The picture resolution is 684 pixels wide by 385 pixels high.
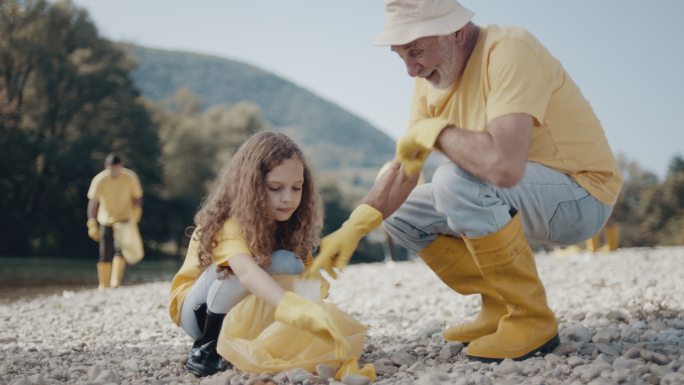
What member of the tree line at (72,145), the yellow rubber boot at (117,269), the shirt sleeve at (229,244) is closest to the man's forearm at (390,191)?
the shirt sleeve at (229,244)

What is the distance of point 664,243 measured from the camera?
26.3m

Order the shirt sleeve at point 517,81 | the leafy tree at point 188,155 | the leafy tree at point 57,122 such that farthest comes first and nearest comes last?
the leafy tree at point 188,155
the leafy tree at point 57,122
the shirt sleeve at point 517,81

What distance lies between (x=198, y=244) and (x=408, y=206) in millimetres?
906

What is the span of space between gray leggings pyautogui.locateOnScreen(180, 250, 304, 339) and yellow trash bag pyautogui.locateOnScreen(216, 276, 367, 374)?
4 cm

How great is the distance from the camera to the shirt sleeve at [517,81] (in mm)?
2445

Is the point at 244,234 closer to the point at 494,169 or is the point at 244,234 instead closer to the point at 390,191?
the point at 390,191

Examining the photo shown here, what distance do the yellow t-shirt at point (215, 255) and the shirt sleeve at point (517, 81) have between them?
1.05m

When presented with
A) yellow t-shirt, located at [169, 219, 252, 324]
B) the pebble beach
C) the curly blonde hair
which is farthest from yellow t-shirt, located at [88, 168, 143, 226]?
the curly blonde hair

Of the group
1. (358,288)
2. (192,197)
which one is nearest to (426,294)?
(358,288)

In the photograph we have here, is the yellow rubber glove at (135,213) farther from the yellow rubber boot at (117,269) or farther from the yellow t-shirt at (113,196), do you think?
the yellow rubber boot at (117,269)

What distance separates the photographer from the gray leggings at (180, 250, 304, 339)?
8.98ft

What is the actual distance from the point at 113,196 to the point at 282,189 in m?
6.60

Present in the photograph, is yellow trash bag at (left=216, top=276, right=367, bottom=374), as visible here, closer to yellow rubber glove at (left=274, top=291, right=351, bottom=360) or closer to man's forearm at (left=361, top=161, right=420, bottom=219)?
yellow rubber glove at (left=274, top=291, right=351, bottom=360)

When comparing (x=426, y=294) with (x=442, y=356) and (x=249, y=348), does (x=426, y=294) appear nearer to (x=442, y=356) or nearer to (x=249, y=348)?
(x=442, y=356)
